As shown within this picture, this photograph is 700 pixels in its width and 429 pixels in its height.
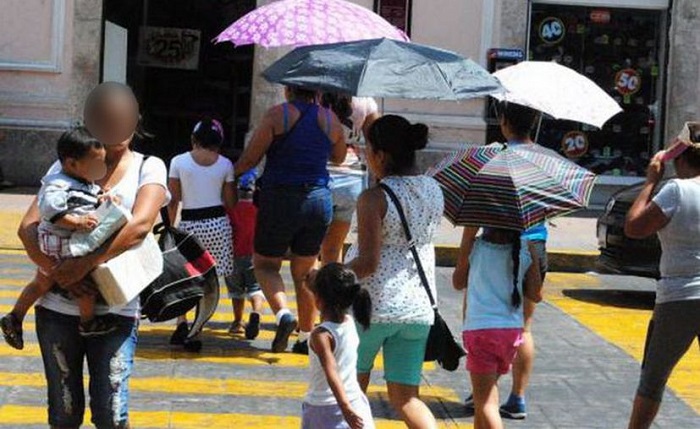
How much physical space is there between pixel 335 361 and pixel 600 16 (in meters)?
16.1

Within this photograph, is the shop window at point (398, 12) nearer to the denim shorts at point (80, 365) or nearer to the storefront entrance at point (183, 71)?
the storefront entrance at point (183, 71)

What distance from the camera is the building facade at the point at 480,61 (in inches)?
806

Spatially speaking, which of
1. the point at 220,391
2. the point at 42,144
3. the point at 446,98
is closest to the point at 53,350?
the point at 446,98

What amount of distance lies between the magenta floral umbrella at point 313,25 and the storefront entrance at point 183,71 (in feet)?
43.9

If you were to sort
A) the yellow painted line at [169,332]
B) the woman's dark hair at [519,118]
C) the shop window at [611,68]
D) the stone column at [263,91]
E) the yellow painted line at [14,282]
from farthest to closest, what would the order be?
the shop window at [611,68]
the stone column at [263,91]
the yellow painted line at [14,282]
the yellow painted line at [169,332]
the woman's dark hair at [519,118]

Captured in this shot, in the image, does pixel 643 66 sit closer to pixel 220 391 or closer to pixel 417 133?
pixel 220 391

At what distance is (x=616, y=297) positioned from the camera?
1362 centimetres

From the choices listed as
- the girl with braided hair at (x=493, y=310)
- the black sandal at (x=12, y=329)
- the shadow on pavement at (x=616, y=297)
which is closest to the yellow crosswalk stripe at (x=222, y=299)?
the shadow on pavement at (x=616, y=297)

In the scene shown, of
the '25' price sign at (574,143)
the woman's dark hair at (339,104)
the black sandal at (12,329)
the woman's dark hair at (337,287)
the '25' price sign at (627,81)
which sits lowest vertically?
the black sandal at (12,329)

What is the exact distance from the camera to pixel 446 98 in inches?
265

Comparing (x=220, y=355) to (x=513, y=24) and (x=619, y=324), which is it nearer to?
(x=619, y=324)

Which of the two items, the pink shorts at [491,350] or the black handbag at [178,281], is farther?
Result: the black handbag at [178,281]

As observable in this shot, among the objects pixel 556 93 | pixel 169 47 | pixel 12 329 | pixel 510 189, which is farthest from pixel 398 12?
pixel 12 329

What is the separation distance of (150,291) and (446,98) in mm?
1656
